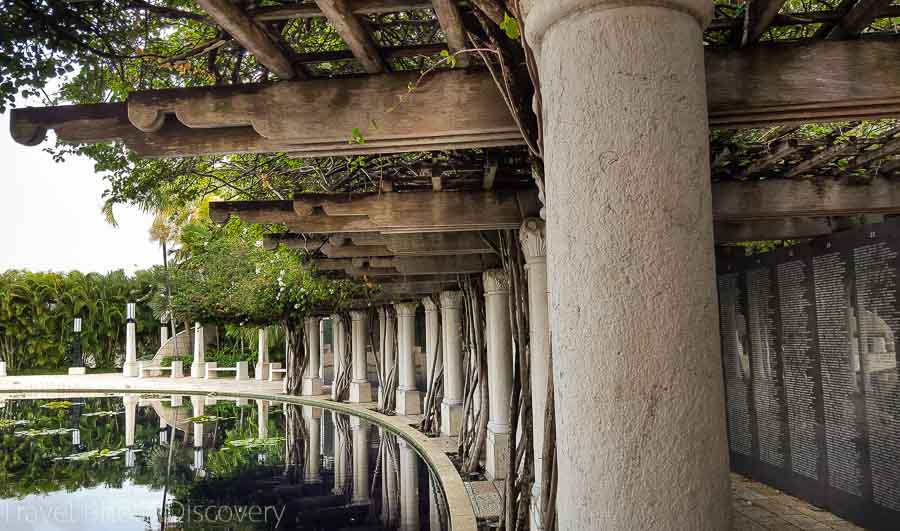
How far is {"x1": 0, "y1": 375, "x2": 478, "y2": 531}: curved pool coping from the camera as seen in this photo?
25.0 ft

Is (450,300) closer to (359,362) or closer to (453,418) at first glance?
(453,418)

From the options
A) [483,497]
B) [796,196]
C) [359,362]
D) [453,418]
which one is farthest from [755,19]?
[359,362]

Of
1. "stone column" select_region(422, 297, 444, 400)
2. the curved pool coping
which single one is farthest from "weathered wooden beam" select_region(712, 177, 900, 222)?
"stone column" select_region(422, 297, 444, 400)

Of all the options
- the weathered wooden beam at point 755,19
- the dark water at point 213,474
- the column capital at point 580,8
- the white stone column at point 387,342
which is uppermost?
the weathered wooden beam at point 755,19

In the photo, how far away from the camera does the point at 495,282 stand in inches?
347

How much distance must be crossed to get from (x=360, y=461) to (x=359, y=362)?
697 centimetres

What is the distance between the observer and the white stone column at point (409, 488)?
757 centimetres

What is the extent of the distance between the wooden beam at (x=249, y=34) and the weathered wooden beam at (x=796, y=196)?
4.02 meters

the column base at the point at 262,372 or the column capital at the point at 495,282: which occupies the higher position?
the column capital at the point at 495,282

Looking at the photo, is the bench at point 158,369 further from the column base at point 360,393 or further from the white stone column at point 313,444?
the column base at point 360,393

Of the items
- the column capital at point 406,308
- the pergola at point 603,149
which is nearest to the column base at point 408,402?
the column capital at point 406,308

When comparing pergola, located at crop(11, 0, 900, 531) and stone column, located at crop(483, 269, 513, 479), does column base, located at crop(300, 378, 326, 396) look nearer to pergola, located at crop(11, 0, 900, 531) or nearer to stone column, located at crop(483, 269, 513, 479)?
stone column, located at crop(483, 269, 513, 479)

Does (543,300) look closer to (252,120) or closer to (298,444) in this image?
(252,120)

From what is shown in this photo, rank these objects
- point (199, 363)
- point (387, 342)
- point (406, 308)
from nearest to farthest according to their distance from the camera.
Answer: point (406, 308) < point (387, 342) < point (199, 363)
